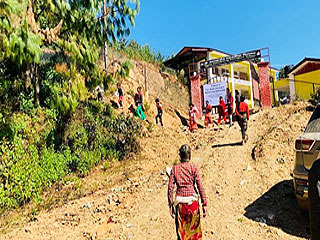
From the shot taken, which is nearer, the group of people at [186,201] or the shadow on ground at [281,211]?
the group of people at [186,201]

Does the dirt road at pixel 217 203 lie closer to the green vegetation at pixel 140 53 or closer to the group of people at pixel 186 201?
the group of people at pixel 186 201

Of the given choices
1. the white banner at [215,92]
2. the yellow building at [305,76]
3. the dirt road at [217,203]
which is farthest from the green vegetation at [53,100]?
the yellow building at [305,76]

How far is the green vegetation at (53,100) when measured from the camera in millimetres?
5383

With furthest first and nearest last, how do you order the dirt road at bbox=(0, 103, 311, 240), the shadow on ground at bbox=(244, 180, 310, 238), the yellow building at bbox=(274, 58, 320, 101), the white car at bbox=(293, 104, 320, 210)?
the yellow building at bbox=(274, 58, 320, 101), the dirt road at bbox=(0, 103, 311, 240), the shadow on ground at bbox=(244, 180, 310, 238), the white car at bbox=(293, 104, 320, 210)

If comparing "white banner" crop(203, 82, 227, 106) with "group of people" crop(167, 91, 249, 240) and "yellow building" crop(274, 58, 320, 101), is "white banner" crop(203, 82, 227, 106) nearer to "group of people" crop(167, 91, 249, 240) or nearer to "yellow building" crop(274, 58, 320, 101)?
"yellow building" crop(274, 58, 320, 101)

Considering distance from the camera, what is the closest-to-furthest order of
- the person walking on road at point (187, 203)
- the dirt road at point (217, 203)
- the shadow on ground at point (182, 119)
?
the person walking on road at point (187, 203)
the dirt road at point (217, 203)
the shadow on ground at point (182, 119)

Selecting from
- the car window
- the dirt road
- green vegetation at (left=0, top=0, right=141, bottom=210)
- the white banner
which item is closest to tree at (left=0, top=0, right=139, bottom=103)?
green vegetation at (left=0, top=0, right=141, bottom=210)

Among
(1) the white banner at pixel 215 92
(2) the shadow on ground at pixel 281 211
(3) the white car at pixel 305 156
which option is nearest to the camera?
(3) the white car at pixel 305 156

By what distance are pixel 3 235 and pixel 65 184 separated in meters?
2.86

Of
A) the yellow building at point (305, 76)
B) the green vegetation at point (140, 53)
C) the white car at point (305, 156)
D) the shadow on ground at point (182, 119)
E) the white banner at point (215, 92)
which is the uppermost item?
the green vegetation at point (140, 53)

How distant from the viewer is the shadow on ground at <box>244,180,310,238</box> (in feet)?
15.6

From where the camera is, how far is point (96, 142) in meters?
10.4

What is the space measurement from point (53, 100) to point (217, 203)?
14.3 feet

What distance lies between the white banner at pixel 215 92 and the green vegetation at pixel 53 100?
588 centimetres
